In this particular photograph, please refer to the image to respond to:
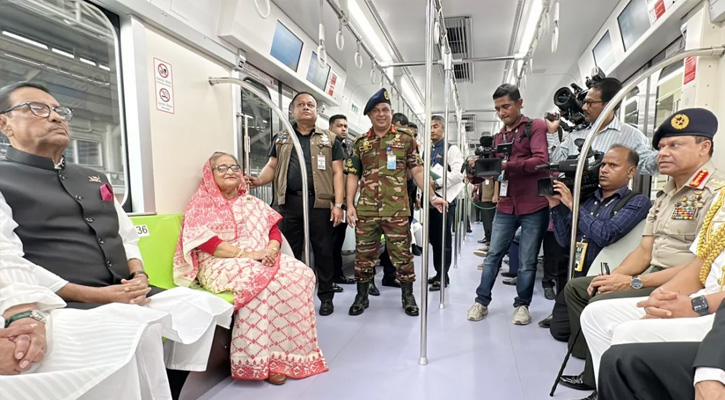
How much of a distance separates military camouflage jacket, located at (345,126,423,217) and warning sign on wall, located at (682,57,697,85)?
191 centimetres

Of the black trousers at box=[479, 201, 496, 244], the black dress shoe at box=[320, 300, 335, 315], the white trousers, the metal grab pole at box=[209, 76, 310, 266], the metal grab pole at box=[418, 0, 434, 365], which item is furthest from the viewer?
the black trousers at box=[479, 201, 496, 244]

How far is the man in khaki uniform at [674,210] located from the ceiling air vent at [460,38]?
2918mm

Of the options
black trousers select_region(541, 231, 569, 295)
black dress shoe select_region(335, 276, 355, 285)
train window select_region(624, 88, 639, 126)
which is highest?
train window select_region(624, 88, 639, 126)

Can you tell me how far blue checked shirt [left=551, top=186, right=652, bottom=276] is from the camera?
6.55 ft

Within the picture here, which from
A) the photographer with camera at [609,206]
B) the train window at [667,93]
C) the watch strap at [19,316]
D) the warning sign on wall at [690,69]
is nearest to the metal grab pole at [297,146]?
the watch strap at [19,316]

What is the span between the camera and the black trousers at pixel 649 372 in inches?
40.9

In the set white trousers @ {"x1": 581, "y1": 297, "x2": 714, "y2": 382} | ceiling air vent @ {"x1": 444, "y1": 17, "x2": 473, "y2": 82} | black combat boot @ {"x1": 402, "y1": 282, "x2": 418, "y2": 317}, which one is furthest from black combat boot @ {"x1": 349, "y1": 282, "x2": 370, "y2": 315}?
ceiling air vent @ {"x1": 444, "y1": 17, "x2": 473, "y2": 82}

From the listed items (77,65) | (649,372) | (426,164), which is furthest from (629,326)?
(77,65)

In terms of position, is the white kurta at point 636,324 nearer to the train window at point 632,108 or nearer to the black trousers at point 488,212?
the train window at point 632,108

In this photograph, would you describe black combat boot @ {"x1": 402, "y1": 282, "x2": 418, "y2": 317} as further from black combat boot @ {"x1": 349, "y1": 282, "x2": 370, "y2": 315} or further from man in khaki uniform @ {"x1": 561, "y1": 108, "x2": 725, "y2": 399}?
man in khaki uniform @ {"x1": 561, "y1": 108, "x2": 725, "y2": 399}

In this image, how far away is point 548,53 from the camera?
4.96 meters

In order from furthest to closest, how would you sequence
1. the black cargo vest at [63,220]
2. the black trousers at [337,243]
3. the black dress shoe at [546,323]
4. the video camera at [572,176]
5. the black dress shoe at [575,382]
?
1. the black trousers at [337,243]
2. the black dress shoe at [546,323]
3. the video camera at [572,176]
4. the black dress shoe at [575,382]
5. the black cargo vest at [63,220]

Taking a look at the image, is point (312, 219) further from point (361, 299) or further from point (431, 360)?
point (431, 360)

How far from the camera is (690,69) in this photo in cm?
255
